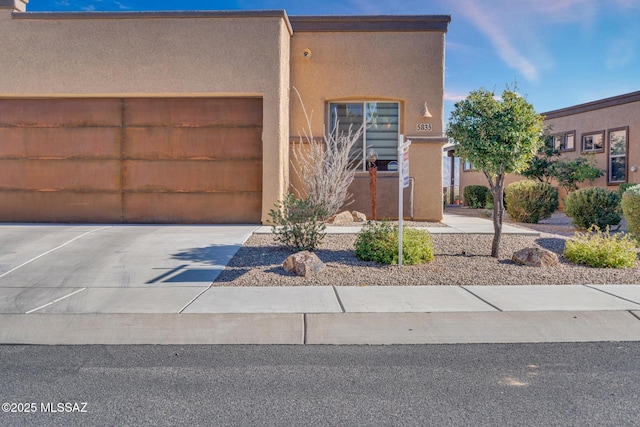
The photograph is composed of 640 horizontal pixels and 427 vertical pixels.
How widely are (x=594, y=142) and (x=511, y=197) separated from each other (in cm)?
1074

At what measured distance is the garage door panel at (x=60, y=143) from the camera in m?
11.9

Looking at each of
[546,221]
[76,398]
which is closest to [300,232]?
[76,398]

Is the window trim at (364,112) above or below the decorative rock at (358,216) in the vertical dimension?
above

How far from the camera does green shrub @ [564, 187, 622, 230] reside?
39.8 ft

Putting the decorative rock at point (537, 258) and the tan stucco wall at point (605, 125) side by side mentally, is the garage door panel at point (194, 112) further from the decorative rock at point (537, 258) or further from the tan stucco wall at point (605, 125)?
the tan stucco wall at point (605, 125)

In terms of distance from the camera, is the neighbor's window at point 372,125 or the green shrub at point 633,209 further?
the neighbor's window at point 372,125

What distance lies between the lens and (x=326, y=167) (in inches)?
460

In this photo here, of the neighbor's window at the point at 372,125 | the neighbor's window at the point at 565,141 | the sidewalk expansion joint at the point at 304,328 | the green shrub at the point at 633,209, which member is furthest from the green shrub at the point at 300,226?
the neighbor's window at the point at 565,141

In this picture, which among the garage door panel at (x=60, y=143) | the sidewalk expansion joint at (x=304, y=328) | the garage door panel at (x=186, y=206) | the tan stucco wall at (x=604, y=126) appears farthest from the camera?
the tan stucco wall at (x=604, y=126)

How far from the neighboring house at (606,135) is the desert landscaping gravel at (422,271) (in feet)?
38.1

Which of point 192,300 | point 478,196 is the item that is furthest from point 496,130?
point 478,196

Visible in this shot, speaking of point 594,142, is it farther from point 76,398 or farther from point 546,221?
point 76,398

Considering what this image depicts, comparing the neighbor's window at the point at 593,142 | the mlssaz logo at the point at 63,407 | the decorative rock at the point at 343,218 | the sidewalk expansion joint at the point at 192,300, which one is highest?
the neighbor's window at the point at 593,142

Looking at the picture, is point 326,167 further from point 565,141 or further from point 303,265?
point 565,141
